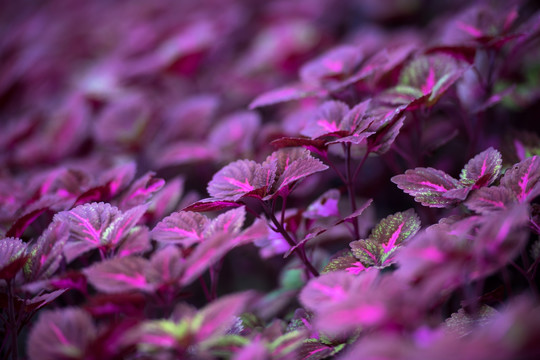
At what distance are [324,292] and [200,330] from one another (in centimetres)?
17

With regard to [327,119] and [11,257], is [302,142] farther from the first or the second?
[11,257]

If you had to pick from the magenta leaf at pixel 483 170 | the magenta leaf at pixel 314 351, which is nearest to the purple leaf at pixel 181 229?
the magenta leaf at pixel 314 351

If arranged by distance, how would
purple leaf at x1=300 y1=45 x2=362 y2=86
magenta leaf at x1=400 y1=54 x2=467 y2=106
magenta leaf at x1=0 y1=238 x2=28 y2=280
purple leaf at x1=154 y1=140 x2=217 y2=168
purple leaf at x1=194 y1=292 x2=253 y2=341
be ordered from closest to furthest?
purple leaf at x1=194 y1=292 x2=253 y2=341
magenta leaf at x1=0 y1=238 x2=28 y2=280
magenta leaf at x1=400 y1=54 x2=467 y2=106
purple leaf at x1=300 y1=45 x2=362 y2=86
purple leaf at x1=154 y1=140 x2=217 y2=168

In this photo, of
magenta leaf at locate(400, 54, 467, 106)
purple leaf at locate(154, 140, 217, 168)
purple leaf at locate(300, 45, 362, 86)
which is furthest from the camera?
purple leaf at locate(154, 140, 217, 168)

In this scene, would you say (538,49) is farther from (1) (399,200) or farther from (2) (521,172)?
(2) (521,172)

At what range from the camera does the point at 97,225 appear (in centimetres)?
70

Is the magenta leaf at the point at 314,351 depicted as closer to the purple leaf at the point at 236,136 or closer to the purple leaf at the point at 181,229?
the purple leaf at the point at 181,229

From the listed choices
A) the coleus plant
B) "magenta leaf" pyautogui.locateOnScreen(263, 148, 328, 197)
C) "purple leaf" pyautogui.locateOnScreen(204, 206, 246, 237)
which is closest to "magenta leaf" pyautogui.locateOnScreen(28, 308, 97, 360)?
the coleus plant

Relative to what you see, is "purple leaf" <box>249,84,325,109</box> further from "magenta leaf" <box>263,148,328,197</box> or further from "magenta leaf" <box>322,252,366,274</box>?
"magenta leaf" <box>322,252,366,274</box>

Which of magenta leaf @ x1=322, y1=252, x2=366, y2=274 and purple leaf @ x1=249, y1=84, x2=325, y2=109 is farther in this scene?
purple leaf @ x1=249, y1=84, x2=325, y2=109

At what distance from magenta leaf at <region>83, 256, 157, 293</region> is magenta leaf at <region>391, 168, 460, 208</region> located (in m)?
0.42

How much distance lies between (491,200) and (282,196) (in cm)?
33

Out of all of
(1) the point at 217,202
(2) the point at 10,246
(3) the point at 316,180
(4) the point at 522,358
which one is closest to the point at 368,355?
(4) the point at 522,358

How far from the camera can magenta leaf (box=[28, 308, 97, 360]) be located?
511 mm
